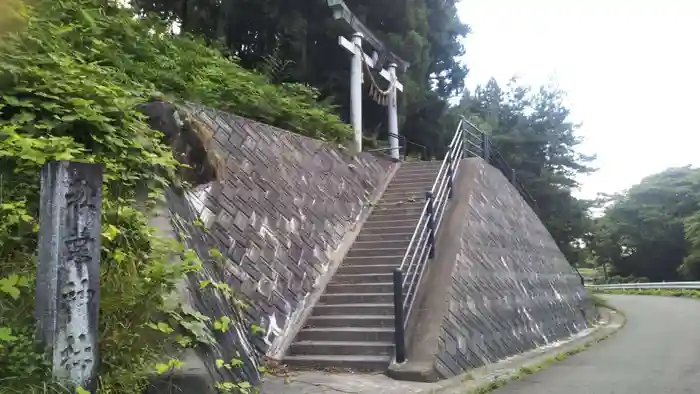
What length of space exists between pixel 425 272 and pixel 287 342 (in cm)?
216

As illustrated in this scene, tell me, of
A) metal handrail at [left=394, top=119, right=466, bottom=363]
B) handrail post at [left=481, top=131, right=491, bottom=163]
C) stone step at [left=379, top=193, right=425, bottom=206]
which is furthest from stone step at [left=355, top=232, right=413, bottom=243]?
handrail post at [left=481, top=131, right=491, bottom=163]

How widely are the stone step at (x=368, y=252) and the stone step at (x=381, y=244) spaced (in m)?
0.03

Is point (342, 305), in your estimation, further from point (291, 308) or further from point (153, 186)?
point (153, 186)

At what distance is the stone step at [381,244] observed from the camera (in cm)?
888

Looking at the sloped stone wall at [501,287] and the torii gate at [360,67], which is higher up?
the torii gate at [360,67]

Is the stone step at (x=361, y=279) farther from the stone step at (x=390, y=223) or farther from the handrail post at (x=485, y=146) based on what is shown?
the handrail post at (x=485, y=146)

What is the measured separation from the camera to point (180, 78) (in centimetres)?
777

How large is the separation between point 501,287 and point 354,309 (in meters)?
2.84

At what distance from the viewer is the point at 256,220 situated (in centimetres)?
741

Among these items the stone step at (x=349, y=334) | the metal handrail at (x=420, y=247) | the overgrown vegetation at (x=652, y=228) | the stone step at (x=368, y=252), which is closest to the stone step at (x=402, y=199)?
the metal handrail at (x=420, y=247)

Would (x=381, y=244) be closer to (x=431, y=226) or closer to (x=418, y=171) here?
(x=431, y=226)

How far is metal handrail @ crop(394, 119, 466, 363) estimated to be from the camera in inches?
247

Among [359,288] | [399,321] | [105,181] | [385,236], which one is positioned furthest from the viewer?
[385,236]

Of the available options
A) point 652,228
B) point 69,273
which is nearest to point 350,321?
point 69,273
